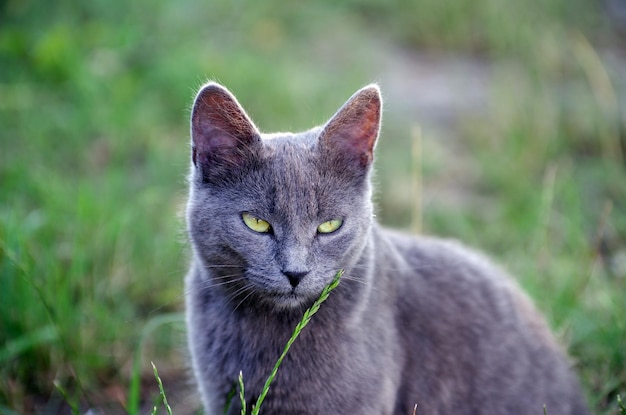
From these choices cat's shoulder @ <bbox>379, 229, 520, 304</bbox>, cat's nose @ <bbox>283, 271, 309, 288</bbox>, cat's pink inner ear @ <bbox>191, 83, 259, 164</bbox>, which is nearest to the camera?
cat's nose @ <bbox>283, 271, 309, 288</bbox>

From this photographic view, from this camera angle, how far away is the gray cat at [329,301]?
1795mm

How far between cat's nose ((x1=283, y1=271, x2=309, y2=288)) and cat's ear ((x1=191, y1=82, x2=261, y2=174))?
37 centimetres

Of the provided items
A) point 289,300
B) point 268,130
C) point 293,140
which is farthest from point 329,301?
point 268,130

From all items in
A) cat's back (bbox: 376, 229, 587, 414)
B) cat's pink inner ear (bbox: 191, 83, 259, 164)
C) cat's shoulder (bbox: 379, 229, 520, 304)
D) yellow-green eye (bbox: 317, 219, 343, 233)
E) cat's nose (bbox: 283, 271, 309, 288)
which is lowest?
cat's back (bbox: 376, 229, 587, 414)

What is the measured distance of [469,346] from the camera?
82.9 inches

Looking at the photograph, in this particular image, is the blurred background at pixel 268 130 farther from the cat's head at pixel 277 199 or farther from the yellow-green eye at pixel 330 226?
the yellow-green eye at pixel 330 226

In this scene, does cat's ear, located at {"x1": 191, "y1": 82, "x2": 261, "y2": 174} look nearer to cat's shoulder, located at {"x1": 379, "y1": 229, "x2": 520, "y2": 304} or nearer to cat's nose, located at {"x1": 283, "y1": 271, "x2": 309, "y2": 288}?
cat's nose, located at {"x1": 283, "y1": 271, "x2": 309, "y2": 288}

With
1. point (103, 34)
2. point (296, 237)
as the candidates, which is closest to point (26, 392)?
point (296, 237)

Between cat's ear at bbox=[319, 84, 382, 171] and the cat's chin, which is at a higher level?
cat's ear at bbox=[319, 84, 382, 171]

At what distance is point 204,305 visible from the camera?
6.71 ft

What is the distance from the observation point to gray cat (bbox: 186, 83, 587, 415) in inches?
70.7

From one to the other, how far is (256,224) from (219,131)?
11.3 inches

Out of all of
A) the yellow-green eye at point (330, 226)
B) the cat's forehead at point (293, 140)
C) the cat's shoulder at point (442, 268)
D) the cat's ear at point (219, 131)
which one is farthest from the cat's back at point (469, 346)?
the cat's ear at point (219, 131)

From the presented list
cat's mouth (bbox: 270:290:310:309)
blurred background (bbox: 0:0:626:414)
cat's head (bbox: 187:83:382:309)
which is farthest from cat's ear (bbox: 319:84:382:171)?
blurred background (bbox: 0:0:626:414)
